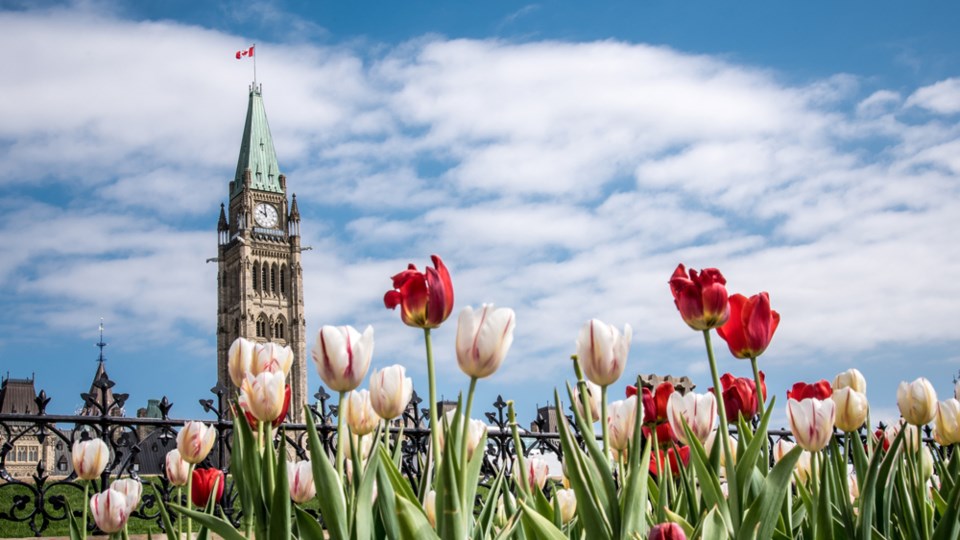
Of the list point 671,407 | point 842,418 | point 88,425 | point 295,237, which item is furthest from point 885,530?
point 295,237

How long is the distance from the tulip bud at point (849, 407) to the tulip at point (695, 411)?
30 cm

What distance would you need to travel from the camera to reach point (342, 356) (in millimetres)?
1938

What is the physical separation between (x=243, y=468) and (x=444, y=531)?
0.56m

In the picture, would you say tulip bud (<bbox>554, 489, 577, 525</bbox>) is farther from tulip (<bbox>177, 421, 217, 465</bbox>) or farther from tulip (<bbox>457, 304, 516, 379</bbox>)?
tulip (<bbox>457, 304, 516, 379</bbox>)

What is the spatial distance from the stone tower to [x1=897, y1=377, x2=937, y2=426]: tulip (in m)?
73.2

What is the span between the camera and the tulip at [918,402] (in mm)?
2723

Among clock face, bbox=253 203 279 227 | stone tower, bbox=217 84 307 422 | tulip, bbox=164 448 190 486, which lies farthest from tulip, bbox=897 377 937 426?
clock face, bbox=253 203 279 227

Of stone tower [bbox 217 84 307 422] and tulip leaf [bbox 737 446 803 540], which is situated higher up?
stone tower [bbox 217 84 307 422]

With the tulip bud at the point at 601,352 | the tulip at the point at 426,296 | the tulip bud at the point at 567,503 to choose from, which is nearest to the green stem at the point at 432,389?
the tulip at the point at 426,296

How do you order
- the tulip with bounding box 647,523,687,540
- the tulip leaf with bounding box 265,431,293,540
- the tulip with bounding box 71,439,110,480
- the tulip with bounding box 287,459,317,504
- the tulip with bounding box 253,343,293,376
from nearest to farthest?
the tulip with bounding box 647,523,687,540, the tulip leaf with bounding box 265,431,293,540, the tulip with bounding box 253,343,293,376, the tulip with bounding box 287,459,317,504, the tulip with bounding box 71,439,110,480

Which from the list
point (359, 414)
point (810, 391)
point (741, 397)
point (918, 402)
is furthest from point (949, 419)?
point (359, 414)

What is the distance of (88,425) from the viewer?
532cm

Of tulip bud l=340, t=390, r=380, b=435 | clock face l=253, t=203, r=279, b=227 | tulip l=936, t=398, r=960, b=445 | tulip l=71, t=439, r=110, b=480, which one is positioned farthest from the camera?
clock face l=253, t=203, r=279, b=227

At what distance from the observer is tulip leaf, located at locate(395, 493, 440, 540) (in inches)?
70.1
